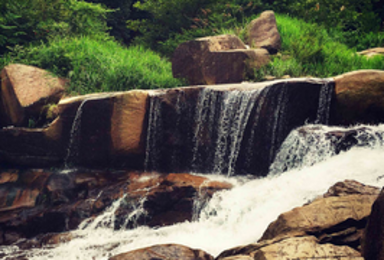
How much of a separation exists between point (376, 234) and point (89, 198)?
18.1ft

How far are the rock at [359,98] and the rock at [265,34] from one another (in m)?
3.84

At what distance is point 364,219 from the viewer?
3900mm

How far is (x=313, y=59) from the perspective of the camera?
31.5ft

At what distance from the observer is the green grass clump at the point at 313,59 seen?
901cm

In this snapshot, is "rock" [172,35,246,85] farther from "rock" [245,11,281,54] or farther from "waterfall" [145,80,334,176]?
"waterfall" [145,80,334,176]

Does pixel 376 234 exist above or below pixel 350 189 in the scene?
above

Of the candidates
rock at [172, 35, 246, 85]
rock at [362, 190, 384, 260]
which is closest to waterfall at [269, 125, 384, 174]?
rock at [362, 190, 384, 260]

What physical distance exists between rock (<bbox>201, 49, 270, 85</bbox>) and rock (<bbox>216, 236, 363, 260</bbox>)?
5.94 m

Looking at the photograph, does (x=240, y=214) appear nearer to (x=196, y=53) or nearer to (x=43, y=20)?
(x=196, y=53)

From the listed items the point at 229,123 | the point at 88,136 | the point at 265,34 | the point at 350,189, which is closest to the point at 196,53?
the point at 265,34

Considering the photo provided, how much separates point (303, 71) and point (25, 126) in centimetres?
698

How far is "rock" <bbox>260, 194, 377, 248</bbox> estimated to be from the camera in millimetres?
3834

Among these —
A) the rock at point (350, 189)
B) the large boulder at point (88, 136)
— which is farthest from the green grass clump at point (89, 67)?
the rock at point (350, 189)

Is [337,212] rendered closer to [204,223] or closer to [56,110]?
[204,223]
